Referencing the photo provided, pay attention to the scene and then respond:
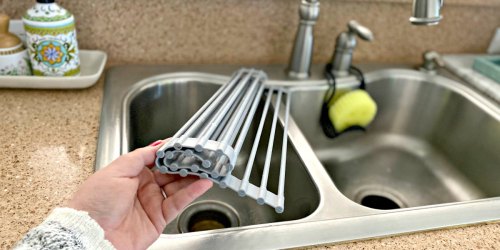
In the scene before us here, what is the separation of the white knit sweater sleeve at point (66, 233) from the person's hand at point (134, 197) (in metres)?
0.02

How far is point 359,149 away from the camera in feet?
3.34

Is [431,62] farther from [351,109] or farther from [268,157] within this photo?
[268,157]

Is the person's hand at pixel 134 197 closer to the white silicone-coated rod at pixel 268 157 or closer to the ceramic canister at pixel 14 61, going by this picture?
the white silicone-coated rod at pixel 268 157

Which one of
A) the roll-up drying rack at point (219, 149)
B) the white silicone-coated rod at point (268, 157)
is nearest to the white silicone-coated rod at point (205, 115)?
the roll-up drying rack at point (219, 149)

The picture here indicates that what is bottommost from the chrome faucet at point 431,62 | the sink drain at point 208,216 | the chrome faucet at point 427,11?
the sink drain at point 208,216

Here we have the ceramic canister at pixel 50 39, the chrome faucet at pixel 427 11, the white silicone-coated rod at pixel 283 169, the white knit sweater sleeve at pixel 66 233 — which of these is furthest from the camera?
the ceramic canister at pixel 50 39

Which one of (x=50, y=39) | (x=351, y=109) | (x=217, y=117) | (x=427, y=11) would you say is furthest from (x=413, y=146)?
(x=50, y=39)

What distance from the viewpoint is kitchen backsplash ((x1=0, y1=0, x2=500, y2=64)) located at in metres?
0.86

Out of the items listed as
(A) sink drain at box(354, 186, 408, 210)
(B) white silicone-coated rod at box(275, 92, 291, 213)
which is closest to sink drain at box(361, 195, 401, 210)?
(A) sink drain at box(354, 186, 408, 210)

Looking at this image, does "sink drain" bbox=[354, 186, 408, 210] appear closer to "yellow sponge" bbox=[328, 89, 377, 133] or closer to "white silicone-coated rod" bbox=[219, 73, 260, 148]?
"yellow sponge" bbox=[328, 89, 377, 133]

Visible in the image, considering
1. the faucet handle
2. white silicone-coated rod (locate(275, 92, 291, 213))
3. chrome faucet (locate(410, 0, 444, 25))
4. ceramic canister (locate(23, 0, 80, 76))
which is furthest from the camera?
the faucet handle

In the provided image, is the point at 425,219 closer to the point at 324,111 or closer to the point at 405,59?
the point at 324,111

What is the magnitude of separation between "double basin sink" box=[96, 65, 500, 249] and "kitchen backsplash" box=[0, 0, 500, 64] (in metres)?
0.05

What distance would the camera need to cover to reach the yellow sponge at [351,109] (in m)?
0.90
